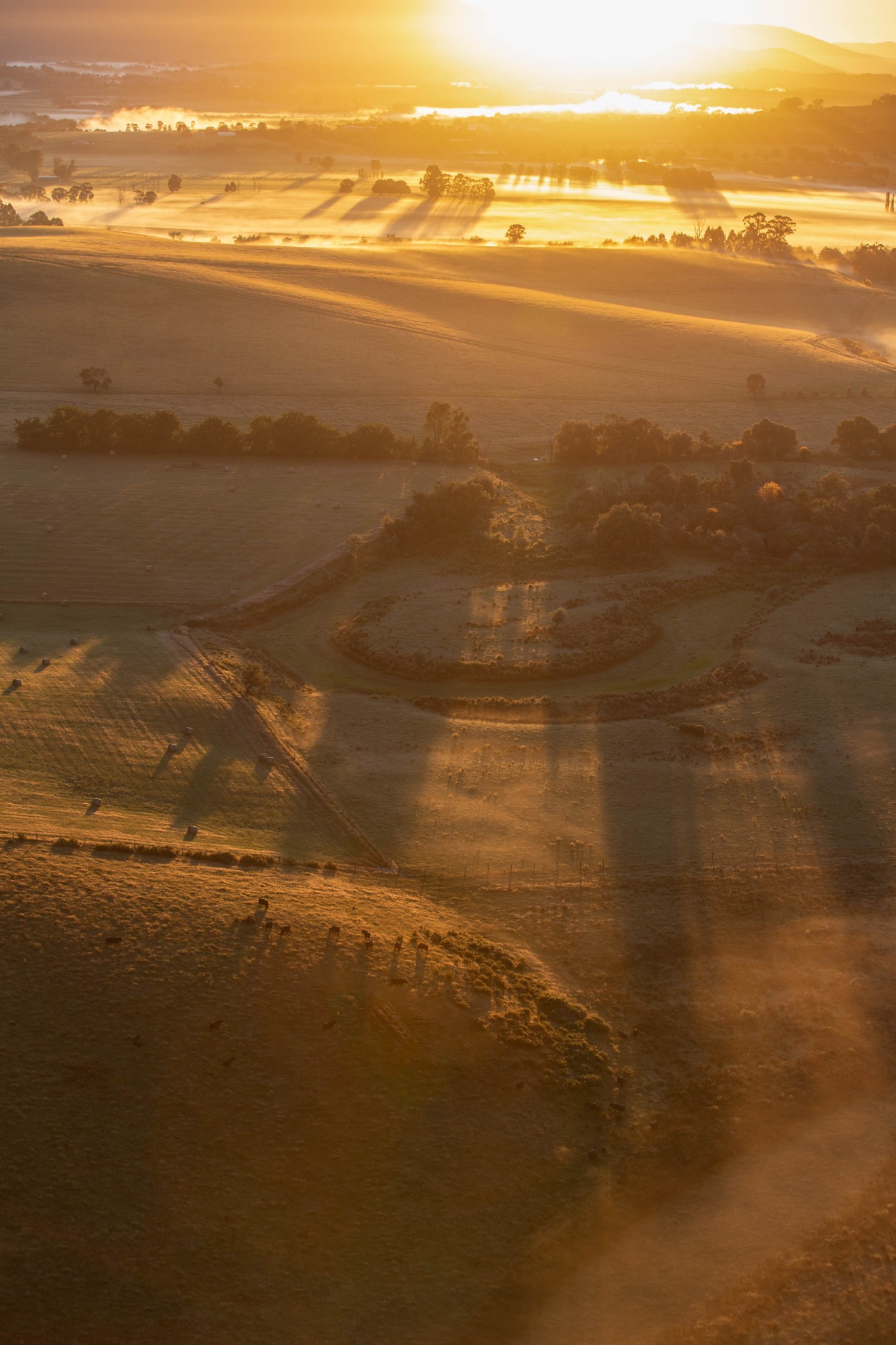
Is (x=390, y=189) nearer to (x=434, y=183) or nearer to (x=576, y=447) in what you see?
(x=434, y=183)

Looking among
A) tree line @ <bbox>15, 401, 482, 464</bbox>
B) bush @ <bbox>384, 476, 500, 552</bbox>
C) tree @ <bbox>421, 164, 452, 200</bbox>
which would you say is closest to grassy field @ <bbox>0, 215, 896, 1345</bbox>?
bush @ <bbox>384, 476, 500, 552</bbox>

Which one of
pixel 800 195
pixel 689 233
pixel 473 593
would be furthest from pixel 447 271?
pixel 800 195

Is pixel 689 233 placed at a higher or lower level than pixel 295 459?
higher

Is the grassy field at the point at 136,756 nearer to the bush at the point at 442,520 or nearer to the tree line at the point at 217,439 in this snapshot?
the bush at the point at 442,520

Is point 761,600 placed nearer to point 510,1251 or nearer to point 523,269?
point 510,1251

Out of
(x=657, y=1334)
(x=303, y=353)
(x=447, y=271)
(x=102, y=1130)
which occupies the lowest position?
(x=657, y=1334)
